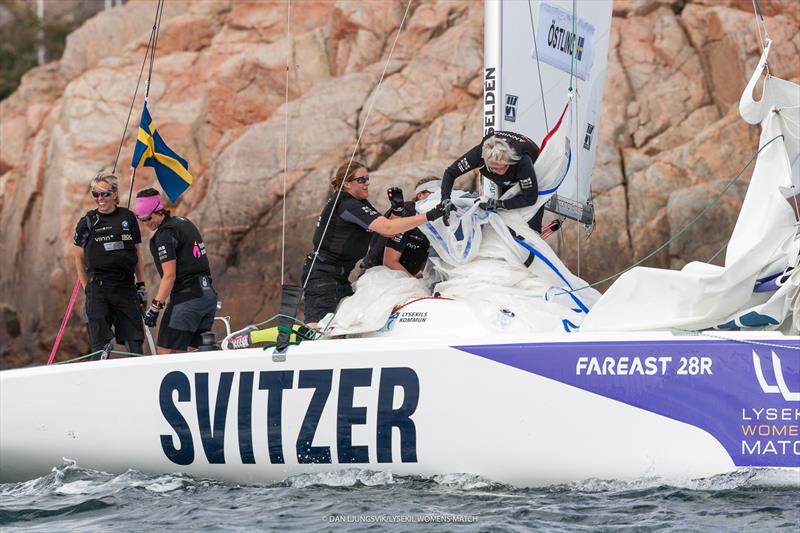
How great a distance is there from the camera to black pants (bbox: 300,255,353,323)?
6.55 m

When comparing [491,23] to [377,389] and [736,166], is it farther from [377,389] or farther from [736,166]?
[736,166]

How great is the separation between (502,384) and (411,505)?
0.68m

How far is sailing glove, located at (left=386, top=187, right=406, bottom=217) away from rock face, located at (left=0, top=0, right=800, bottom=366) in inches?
248

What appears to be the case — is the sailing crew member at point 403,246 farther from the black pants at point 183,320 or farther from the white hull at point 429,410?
the white hull at point 429,410

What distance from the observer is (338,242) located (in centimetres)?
655

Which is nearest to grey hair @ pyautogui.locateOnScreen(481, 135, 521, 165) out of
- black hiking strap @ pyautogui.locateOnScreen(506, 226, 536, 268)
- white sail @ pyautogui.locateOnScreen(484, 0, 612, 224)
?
black hiking strap @ pyautogui.locateOnScreen(506, 226, 536, 268)

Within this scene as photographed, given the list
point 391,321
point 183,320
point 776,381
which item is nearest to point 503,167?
point 391,321

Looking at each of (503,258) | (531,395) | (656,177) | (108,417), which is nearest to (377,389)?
(531,395)

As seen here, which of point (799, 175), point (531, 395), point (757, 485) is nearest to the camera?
point (757, 485)

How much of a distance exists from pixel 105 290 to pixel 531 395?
3.15 meters

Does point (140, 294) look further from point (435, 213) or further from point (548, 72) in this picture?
point (548, 72)

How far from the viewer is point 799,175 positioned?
19.7 ft

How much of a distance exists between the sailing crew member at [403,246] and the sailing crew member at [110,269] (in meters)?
1.50

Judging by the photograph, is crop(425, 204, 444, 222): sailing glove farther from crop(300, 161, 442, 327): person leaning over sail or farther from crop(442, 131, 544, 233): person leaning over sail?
crop(300, 161, 442, 327): person leaning over sail
